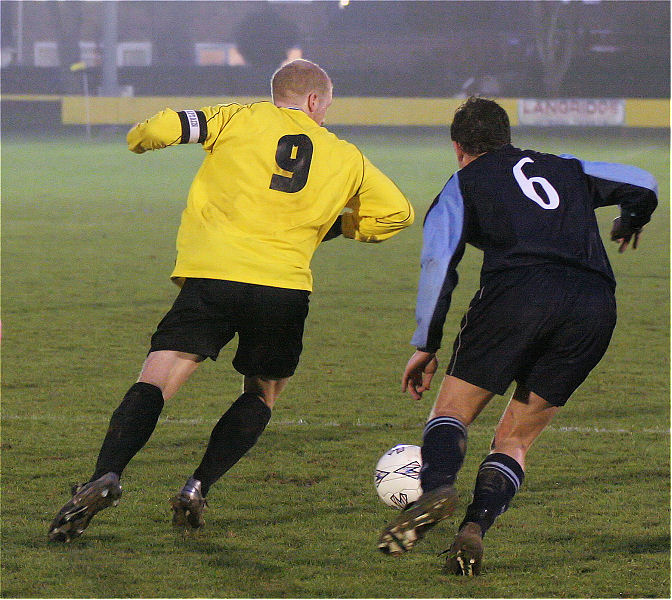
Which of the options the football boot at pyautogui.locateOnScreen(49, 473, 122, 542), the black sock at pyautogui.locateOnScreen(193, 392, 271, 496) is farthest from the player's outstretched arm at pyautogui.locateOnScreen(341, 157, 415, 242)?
the football boot at pyautogui.locateOnScreen(49, 473, 122, 542)

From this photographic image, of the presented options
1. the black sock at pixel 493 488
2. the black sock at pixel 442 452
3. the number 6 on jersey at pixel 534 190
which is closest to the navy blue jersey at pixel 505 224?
the number 6 on jersey at pixel 534 190

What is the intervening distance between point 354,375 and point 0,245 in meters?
8.11

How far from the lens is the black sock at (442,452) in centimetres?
386

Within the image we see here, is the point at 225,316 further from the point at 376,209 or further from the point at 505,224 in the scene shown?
the point at 505,224

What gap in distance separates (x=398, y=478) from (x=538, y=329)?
1.13 metres

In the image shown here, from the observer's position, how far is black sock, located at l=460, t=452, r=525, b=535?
389 centimetres

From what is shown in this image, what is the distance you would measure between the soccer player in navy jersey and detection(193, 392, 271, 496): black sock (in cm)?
84

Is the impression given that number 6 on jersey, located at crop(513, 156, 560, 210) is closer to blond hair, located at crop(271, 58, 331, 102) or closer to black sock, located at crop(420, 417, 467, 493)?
black sock, located at crop(420, 417, 467, 493)

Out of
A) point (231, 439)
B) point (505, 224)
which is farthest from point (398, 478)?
point (505, 224)

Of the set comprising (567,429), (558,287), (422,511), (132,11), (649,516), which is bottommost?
(132,11)

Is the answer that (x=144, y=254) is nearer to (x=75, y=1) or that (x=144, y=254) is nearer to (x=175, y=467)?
(x=175, y=467)

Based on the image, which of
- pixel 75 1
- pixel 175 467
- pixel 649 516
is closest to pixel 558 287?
pixel 649 516

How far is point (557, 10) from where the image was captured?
56219 millimetres

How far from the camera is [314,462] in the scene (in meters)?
5.53
